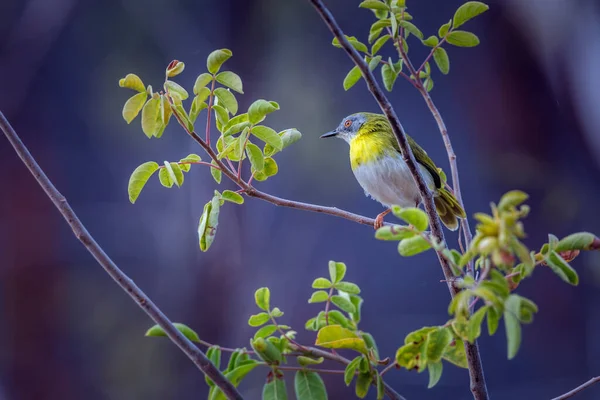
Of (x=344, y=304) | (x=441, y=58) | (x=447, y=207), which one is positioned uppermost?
(x=441, y=58)

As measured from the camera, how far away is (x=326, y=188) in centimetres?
274

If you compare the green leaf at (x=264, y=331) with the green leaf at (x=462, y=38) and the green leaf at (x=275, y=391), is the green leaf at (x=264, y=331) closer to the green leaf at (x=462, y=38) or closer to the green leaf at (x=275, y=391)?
the green leaf at (x=275, y=391)

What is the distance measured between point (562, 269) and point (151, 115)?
0.47 meters

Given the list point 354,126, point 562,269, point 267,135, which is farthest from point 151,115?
point 354,126

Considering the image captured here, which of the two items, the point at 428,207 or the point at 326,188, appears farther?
the point at 326,188

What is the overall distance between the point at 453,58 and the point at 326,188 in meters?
0.83

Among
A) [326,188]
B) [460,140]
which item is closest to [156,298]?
[326,188]

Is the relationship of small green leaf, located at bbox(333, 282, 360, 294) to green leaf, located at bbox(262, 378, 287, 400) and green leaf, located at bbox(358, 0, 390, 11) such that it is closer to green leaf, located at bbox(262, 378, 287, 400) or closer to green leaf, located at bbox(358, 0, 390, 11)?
green leaf, located at bbox(262, 378, 287, 400)

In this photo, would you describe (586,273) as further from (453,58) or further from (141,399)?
(141,399)

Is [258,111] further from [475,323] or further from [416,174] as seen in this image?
[475,323]

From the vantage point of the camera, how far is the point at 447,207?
1.41 m

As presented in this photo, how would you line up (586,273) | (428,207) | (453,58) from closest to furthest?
(428,207)
(586,273)
(453,58)

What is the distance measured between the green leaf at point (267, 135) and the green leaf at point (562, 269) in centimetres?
34

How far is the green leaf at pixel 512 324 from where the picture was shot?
0.47m
